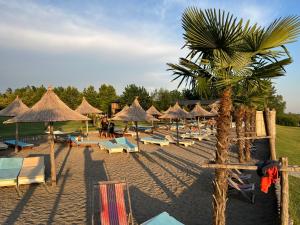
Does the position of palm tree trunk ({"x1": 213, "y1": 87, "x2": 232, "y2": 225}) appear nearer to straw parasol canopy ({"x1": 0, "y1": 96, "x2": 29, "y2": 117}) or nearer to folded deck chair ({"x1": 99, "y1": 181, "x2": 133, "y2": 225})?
folded deck chair ({"x1": 99, "y1": 181, "x2": 133, "y2": 225})

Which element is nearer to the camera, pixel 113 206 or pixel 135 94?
pixel 113 206

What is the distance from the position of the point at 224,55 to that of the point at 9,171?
884 cm

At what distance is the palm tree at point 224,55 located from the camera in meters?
4.34

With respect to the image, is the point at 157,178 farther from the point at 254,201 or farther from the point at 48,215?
the point at 48,215

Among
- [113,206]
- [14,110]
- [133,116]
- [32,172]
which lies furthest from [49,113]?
[14,110]

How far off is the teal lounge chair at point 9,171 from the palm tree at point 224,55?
717cm

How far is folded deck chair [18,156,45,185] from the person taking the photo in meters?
9.89

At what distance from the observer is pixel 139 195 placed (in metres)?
9.16

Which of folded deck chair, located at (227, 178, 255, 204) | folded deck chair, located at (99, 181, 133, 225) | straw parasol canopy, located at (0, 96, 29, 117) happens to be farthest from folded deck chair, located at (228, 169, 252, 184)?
straw parasol canopy, located at (0, 96, 29, 117)

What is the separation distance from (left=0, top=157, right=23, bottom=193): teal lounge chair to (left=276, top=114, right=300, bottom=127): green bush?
5386cm

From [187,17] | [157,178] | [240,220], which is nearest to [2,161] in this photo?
[157,178]

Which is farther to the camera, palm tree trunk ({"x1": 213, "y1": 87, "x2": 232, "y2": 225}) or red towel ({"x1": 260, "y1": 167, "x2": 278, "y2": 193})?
palm tree trunk ({"x1": 213, "y1": 87, "x2": 232, "y2": 225})

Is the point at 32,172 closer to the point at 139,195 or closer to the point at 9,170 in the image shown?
the point at 9,170

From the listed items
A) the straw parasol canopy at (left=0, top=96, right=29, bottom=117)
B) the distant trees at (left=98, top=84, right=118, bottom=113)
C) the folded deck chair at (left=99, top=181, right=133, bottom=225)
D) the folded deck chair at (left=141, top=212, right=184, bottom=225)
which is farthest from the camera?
the distant trees at (left=98, top=84, right=118, bottom=113)
